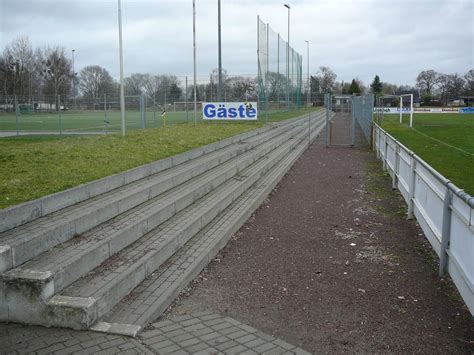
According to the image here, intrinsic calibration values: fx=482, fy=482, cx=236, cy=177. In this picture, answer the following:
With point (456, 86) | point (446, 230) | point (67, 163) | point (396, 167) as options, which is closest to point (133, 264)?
point (446, 230)

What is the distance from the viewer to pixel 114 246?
17.0 ft

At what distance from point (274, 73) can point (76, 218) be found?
1210 inches

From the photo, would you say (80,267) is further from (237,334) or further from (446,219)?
(446,219)

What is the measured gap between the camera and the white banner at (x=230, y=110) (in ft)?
84.9

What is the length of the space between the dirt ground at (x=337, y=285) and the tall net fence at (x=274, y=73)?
2089 centimetres

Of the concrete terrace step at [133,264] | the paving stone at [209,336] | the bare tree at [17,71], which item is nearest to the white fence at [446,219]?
the paving stone at [209,336]

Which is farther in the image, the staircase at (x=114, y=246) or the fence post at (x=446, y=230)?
the fence post at (x=446, y=230)

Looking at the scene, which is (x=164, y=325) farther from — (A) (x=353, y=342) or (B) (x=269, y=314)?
(A) (x=353, y=342)

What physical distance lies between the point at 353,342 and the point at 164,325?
Answer: 1614 mm

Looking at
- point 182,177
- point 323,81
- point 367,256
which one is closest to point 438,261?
point 367,256

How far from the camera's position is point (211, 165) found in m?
10.9

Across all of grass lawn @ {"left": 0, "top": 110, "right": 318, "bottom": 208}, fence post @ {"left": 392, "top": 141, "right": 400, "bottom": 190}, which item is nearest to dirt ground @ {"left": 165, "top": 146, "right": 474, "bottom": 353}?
fence post @ {"left": 392, "top": 141, "right": 400, "bottom": 190}

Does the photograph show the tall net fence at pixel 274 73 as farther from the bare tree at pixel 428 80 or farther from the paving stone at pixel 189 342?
the bare tree at pixel 428 80

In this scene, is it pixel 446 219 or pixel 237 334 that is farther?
pixel 446 219
